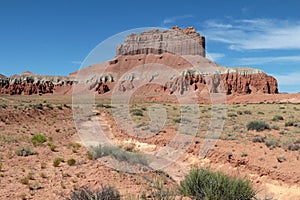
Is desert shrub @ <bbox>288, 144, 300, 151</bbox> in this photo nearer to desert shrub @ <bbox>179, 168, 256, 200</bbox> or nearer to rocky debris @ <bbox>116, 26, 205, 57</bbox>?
desert shrub @ <bbox>179, 168, 256, 200</bbox>

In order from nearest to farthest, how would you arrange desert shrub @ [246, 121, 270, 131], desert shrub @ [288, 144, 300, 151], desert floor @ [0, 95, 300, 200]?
desert floor @ [0, 95, 300, 200], desert shrub @ [288, 144, 300, 151], desert shrub @ [246, 121, 270, 131]

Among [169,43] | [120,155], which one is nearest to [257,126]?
[120,155]

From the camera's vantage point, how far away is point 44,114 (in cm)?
2858

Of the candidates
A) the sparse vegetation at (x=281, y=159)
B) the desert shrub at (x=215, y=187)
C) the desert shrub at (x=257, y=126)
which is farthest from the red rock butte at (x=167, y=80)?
the desert shrub at (x=215, y=187)

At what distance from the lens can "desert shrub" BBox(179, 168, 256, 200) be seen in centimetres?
700

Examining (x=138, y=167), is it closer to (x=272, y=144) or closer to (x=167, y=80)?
(x=272, y=144)

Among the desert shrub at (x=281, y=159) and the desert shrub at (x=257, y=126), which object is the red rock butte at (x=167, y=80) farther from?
the desert shrub at (x=281, y=159)

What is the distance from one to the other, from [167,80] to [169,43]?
159 feet

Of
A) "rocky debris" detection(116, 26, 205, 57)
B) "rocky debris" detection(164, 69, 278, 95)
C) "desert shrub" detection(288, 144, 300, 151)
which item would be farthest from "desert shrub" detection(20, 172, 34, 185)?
"rocky debris" detection(116, 26, 205, 57)

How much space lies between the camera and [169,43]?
137 meters

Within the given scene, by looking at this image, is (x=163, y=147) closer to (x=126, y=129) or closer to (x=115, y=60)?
(x=126, y=129)

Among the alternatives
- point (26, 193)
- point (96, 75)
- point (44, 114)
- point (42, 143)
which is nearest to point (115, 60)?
point (96, 75)

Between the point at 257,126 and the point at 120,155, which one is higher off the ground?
the point at 257,126

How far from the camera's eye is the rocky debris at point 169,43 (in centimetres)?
12512
